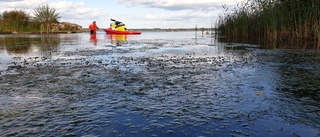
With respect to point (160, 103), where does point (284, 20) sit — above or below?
above

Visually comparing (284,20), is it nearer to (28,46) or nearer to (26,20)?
(28,46)

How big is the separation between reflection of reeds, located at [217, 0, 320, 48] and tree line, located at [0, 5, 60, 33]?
30.3 m

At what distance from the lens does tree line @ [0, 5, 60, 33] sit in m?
39.2

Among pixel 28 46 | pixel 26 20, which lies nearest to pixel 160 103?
pixel 28 46

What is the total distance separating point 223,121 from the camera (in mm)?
3348

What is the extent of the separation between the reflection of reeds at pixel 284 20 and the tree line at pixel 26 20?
99.4 ft

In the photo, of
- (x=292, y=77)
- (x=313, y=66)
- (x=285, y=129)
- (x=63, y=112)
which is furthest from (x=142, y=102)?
(x=313, y=66)

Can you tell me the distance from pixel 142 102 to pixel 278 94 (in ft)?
7.95

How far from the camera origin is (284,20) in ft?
49.8

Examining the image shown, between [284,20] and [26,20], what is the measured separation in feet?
128

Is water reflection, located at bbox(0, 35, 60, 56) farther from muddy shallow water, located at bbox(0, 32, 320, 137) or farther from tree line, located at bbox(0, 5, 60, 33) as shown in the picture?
tree line, located at bbox(0, 5, 60, 33)

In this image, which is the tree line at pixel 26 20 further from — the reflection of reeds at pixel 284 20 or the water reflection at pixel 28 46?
the reflection of reeds at pixel 284 20

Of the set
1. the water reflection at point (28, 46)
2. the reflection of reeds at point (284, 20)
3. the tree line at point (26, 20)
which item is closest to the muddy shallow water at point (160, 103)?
the water reflection at point (28, 46)

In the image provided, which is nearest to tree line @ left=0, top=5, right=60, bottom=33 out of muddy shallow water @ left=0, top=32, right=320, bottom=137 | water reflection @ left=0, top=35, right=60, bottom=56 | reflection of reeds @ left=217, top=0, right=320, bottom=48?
water reflection @ left=0, top=35, right=60, bottom=56
